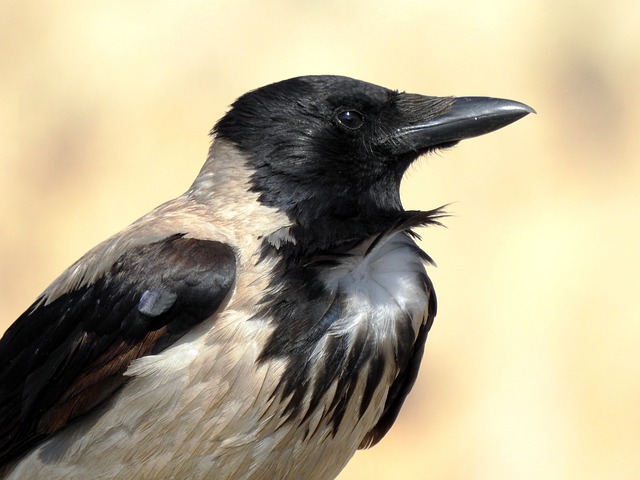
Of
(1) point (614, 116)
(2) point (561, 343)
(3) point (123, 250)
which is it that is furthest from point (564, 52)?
(3) point (123, 250)

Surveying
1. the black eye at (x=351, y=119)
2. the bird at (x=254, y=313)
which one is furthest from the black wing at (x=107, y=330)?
the black eye at (x=351, y=119)

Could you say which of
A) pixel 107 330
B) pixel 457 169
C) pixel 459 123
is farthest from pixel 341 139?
pixel 457 169

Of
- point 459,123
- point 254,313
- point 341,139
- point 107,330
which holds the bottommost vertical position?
point 254,313

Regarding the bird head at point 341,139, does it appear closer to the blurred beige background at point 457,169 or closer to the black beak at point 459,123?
the black beak at point 459,123

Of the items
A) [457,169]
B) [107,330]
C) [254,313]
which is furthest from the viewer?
[457,169]

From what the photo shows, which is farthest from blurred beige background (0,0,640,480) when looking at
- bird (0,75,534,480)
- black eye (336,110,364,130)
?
black eye (336,110,364,130)

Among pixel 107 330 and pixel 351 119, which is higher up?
pixel 351 119

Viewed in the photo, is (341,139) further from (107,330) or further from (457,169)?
(457,169)
